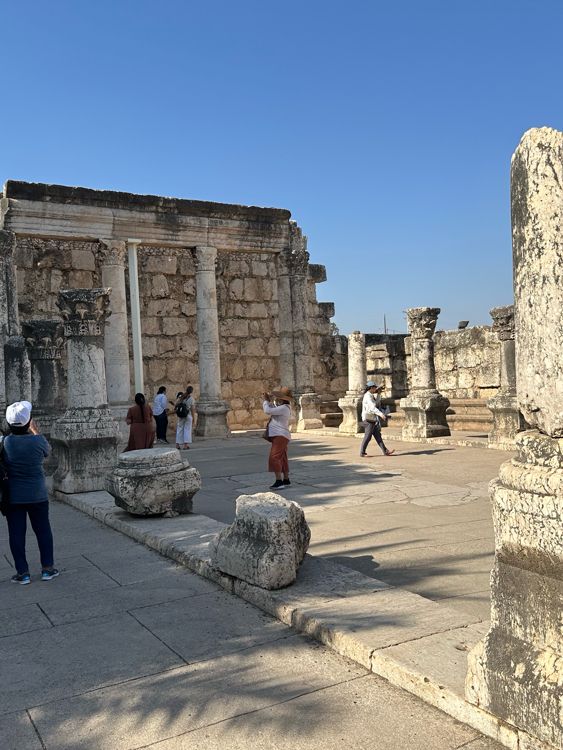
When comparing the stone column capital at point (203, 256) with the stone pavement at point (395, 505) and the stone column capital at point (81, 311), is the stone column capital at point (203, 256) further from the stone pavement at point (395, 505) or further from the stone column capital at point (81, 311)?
the stone column capital at point (81, 311)

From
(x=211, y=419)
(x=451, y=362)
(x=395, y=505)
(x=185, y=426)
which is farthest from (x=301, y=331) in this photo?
(x=395, y=505)

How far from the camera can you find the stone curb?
3.08 m

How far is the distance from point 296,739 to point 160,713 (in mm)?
689

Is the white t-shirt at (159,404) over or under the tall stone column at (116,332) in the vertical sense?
under

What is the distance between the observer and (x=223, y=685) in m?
3.47

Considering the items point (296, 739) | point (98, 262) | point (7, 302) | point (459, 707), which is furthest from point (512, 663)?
point (98, 262)

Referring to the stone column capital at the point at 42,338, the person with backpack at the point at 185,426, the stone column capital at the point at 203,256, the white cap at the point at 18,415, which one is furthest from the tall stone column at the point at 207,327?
the white cap at the point at 18,415

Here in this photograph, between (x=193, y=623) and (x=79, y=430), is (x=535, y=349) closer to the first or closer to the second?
(x=193, y=623)

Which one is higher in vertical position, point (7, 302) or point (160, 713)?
point (7, 302)

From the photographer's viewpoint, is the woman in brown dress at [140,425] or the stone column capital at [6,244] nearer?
the woman in brown dress at [140,425]

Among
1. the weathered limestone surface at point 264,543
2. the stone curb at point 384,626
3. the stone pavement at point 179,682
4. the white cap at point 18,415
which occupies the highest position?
the white cap at point 18,415

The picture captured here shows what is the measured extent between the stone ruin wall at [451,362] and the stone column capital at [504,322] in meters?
3.45

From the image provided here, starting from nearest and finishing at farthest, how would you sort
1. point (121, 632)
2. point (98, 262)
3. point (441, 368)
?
1. point (121, 632)
2. point (98, 262)
3. point (441, 368)

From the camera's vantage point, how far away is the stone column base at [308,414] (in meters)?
17.9
